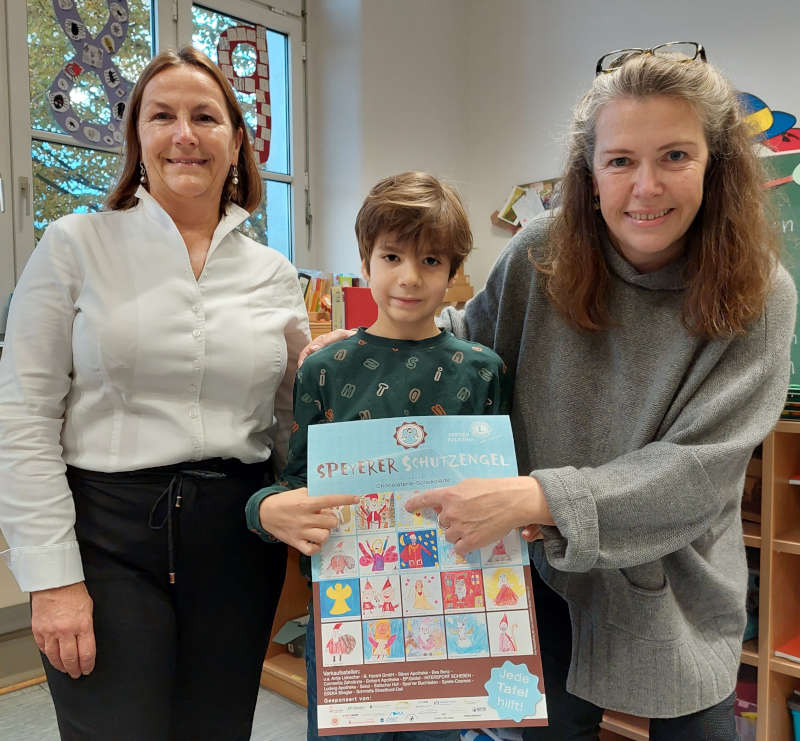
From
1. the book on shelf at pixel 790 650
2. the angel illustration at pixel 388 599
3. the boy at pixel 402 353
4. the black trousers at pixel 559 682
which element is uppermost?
the boy at pixel 402 353

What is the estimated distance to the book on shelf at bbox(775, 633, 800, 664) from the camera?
1.61m

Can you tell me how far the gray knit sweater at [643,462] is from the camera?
0.99 metres

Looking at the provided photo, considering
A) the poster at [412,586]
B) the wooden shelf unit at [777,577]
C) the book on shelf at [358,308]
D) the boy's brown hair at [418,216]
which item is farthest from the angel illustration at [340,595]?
the book on shelf at [358,308]

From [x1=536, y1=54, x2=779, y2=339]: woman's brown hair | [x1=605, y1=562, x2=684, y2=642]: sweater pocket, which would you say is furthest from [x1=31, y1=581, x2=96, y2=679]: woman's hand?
[x1=536, y1=54, x2=779, y2=339]: woman's brown hair

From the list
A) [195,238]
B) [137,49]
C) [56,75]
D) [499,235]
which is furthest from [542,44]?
[195,238]

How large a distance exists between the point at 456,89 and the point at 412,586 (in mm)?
4025

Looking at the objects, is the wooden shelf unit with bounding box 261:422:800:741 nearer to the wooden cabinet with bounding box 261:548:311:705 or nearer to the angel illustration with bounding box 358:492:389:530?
the angel illustration with bounding box 358:492:389:530

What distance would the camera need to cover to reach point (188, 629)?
1.24 metres

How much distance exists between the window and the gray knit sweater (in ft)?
6.75

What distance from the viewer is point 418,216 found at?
1.15 meters

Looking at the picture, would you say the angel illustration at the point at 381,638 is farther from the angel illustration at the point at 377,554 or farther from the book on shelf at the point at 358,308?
the book on shelf at the point at 358,308

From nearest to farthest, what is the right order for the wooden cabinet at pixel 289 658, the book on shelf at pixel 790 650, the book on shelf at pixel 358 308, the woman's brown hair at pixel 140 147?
the woman's brown hair at pixel 140 147 → the book on shelf at pixel 790 650 → the book on shelf at pixel 358 308 → the wooden cabinet at pixel 289 658

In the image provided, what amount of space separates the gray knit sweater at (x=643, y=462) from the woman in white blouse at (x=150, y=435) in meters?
0.50

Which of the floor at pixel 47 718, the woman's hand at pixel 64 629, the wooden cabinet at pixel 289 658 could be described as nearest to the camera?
the woman's hand at pixel 64 629
